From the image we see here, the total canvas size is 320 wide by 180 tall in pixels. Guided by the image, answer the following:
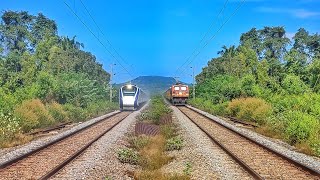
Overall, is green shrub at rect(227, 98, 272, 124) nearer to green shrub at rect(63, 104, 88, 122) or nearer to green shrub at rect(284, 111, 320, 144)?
green shrub at rect(284, 111, 320, 144)

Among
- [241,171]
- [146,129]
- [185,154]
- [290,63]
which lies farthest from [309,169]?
[290,63]

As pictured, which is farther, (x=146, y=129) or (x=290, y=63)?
(x=290, y=63)

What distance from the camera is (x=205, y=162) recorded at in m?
14.7

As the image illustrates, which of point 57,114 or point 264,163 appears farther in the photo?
point 57,114

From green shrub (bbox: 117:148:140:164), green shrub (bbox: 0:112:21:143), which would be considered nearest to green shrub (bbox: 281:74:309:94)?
green shrub (bbox: 0:112:21:143)

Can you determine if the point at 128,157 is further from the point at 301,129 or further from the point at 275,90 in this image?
the point at 275,90

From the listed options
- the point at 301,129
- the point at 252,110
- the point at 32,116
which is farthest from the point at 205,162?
the point at 252,110

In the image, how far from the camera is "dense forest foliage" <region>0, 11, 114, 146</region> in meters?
27.0

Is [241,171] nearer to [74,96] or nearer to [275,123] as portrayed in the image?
[275,123]

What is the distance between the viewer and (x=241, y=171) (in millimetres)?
13227

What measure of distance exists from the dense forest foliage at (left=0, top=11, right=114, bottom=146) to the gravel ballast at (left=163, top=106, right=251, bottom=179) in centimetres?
852

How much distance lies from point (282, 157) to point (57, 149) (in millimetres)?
8809

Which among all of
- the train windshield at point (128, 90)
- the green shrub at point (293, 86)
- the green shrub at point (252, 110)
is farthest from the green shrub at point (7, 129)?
the train windshield at point (128, 90)

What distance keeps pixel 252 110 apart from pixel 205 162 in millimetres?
21272
